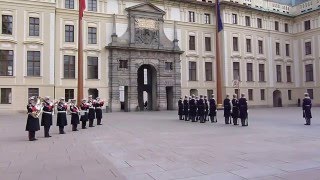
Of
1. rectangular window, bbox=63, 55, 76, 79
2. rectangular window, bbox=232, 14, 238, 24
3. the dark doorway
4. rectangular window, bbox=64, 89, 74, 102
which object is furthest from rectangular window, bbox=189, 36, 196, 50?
rectangular window, bbox=64, 89, 74, 102

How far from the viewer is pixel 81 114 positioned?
18.5 m

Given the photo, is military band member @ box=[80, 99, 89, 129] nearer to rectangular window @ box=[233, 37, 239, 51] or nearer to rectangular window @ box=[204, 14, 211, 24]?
rectangular window @ box=[204, 14, 211, 24]

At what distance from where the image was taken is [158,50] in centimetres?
4131

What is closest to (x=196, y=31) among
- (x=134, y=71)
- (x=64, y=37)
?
(x=134, y=71)

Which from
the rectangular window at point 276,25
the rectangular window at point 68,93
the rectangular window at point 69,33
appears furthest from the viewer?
the rectangular window at point 276,25

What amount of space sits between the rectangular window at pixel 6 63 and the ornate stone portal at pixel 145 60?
11027mm

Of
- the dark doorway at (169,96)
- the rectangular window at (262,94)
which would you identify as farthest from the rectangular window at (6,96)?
the rectangular window at (262,94)

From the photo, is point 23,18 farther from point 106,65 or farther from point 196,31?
point 196,31

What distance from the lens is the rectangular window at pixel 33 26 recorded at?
3472cm

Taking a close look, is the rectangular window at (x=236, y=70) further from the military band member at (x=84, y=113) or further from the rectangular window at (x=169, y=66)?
the military band member at (x=84, y=113)

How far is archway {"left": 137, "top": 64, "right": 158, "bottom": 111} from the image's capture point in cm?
4256

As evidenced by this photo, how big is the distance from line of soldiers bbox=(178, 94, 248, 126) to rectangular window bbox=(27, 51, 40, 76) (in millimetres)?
18212

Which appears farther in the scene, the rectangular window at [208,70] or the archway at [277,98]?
the archway at [277,98]

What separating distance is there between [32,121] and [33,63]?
76.6 feet
